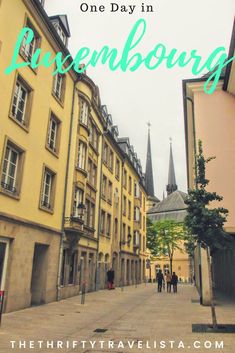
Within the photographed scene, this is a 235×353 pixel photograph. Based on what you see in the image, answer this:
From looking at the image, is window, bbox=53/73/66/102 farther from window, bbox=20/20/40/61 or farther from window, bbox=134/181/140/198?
window, bbox=134/181/140/198

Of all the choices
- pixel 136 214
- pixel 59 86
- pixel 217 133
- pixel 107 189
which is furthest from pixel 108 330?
pixel 136 214

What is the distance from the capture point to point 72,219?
18891mm

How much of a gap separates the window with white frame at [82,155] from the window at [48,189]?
3943 millimetres

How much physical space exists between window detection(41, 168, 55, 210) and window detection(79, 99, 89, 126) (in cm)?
582

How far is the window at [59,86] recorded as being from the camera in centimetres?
1867

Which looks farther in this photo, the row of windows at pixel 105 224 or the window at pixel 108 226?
the window at pixel 108 226

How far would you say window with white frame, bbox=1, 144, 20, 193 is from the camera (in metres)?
13.3

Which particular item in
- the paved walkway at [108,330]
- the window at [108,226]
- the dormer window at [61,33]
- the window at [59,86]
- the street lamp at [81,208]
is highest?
the dormer window at [61,33]

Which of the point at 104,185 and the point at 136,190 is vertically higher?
the point at 136,190

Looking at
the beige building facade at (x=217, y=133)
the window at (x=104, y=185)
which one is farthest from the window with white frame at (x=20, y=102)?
the window at (x=104, y=185)

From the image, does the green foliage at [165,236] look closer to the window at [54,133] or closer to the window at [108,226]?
the window at [108,226]

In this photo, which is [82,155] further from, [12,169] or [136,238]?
[136,238]

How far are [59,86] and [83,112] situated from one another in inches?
133

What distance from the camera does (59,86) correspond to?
63.5 feet
